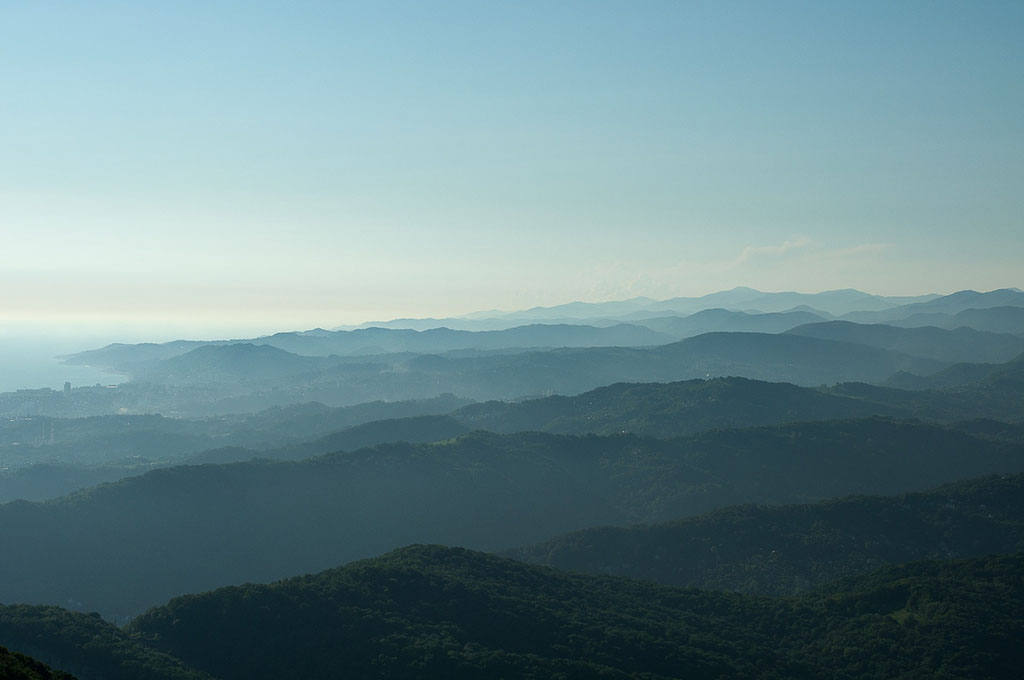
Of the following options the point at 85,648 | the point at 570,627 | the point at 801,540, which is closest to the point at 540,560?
the point at 801,540

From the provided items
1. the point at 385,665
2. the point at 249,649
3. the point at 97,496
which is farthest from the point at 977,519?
the point at 97,496

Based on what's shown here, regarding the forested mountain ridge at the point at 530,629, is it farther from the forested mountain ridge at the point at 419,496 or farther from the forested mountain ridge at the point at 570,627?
the forested mountain ridge at the point at 419,496

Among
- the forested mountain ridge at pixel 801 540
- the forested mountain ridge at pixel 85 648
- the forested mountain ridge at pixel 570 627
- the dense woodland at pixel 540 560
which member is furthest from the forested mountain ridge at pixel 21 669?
the forested mountain ridge at pixel 801 540

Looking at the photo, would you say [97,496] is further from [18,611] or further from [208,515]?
[18,611]

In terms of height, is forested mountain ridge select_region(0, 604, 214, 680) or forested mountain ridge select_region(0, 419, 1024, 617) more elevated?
forested mountain ridge select_region(0, 604, 214, 680)

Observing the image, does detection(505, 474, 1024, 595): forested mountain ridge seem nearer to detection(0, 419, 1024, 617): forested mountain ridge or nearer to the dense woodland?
the dense woodland

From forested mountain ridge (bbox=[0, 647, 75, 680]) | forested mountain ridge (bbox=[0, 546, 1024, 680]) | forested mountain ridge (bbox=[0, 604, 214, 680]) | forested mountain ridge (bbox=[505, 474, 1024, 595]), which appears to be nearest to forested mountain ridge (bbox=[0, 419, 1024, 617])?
forested mountain ridge (bbox=[505, 474, 1024, 595])
